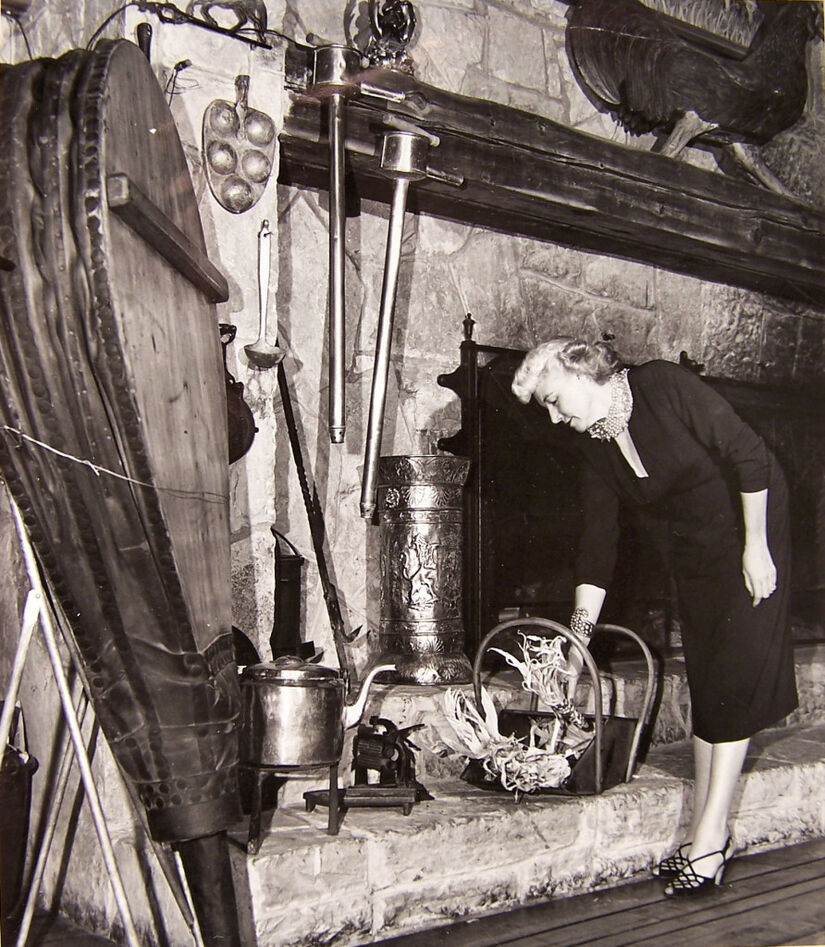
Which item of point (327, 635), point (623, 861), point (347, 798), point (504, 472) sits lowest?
point (623, 861)

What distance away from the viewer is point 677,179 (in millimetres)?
3586

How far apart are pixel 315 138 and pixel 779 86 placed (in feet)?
7.01

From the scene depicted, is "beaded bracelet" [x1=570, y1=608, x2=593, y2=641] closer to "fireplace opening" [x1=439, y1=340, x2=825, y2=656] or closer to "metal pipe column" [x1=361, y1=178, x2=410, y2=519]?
"fireplace opening" [x1=439, y1=340, x2=825, y2=656]

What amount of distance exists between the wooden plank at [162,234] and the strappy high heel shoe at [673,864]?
1832mm

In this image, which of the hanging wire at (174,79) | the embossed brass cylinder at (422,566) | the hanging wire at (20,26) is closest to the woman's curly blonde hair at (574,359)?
the embossed brass cylinder at (422,566)

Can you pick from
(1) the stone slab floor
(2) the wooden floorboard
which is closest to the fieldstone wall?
(1) the stone slab floor

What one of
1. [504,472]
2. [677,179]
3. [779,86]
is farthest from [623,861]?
[779,86]

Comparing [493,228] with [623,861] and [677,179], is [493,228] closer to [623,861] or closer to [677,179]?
[677,179]

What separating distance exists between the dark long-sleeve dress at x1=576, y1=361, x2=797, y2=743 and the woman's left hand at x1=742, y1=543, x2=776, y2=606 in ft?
0.07

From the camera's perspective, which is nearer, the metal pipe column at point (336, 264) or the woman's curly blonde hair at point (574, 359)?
the metal pipe column at point (336, 264)

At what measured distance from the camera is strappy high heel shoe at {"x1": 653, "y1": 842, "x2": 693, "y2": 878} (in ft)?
8.96

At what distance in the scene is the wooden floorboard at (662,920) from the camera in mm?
2336

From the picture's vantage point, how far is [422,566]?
9.86ft

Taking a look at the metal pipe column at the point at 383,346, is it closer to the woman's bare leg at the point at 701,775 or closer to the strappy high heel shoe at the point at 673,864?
the woman's bare leg at the point at 701,775
